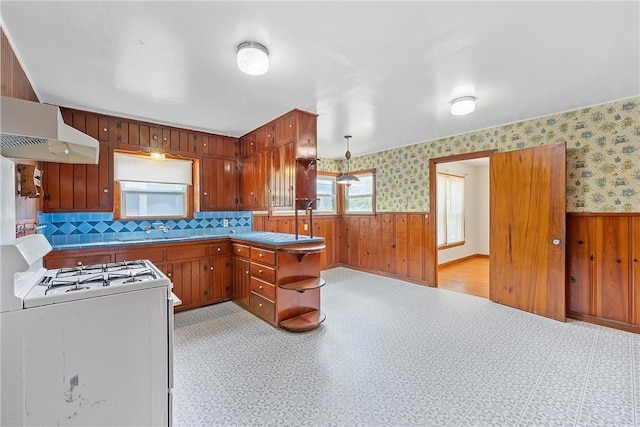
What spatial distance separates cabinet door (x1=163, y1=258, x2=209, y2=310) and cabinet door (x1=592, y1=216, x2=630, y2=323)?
191 inches

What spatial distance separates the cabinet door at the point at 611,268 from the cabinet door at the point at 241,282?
4194 mm

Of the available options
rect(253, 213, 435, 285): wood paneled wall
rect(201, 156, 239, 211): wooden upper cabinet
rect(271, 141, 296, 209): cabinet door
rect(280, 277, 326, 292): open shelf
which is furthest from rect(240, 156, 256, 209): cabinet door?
rect(280, 277, 326, 292): open shelf

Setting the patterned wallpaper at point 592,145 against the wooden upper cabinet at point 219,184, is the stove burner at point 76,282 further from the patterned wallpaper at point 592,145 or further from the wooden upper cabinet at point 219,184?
the patterned wallpaper at point 592,145

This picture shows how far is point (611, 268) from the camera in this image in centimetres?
318

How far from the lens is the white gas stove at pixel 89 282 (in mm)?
1261

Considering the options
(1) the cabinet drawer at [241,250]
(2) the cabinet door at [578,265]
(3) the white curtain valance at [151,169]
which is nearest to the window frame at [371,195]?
(1) the cabinet drawer at [241,250]

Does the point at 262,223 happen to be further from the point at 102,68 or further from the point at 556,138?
the point at 556,138

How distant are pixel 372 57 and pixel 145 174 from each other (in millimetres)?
3358

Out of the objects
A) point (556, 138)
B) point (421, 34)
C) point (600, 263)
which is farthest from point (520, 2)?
point (600, 263)

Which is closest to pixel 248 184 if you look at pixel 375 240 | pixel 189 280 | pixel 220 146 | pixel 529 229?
pixel 220 146

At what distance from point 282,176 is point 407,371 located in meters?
2.55

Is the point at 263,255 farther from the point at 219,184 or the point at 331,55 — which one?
the point at 331,55

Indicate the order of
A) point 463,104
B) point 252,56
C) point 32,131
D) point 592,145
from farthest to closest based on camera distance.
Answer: point 592,145
point 463,104
point 252,56
point 32,131

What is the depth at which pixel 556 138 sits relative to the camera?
353 cm
